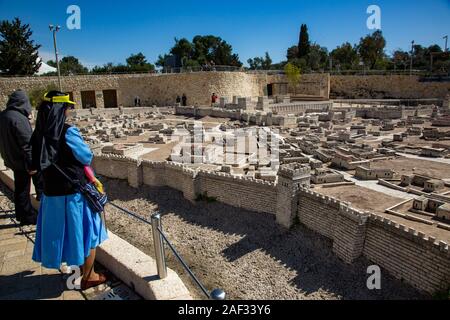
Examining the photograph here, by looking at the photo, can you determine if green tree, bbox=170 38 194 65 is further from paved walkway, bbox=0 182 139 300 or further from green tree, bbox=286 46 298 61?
paved walkway, bbox=0 182 139 300

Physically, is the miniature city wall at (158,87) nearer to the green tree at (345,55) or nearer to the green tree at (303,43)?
the green tree at (303,43)

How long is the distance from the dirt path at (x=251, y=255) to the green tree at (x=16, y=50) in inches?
1286

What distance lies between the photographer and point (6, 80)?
3133cm

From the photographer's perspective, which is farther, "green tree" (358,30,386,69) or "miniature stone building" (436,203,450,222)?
"green tree" (358,30,386,69)

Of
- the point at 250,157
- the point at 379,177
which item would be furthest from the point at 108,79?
the point at 379,177

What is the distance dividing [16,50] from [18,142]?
37.8 metres

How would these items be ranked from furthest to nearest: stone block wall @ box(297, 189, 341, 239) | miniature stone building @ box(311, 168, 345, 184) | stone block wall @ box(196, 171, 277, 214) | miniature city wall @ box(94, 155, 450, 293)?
miniature stone building @ box(311, 168, 345, 184) → stone block wall @ box(196, 171, 277, 214) → stone block wall @ box(297, 189, 341, 239) → miniature city wall @ box(94, 155, 450, 293)

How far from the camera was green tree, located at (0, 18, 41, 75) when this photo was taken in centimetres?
3578

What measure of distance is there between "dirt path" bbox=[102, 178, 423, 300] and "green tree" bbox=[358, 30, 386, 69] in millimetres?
50934

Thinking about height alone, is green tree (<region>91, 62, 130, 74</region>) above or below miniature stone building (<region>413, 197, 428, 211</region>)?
above

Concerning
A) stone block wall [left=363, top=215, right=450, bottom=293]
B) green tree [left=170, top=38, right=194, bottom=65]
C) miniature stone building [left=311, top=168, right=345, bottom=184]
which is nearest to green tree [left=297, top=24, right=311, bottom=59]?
green tree [left=170, top=38, right=194, bottom=65]

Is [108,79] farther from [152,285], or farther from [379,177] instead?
[152,285]

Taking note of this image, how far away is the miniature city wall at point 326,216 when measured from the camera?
6.58 meters

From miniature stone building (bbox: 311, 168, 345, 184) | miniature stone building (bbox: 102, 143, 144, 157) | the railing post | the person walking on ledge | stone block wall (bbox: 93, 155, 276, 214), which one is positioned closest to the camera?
the railing post
